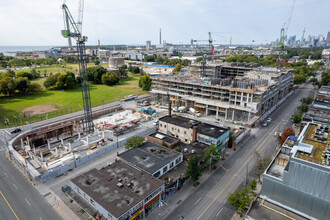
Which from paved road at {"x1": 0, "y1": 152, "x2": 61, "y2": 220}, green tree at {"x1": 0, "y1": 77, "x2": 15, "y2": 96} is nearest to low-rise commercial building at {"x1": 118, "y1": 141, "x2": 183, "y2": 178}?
paved road at {"x1": 0, "y1": 152, "x2": 61, "y2": 220}

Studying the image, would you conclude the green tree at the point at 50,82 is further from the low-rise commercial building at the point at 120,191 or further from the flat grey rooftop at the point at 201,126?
the low-rise commercial building at the point at 120,191

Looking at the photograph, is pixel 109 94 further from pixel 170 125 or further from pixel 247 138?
pixel 247 138

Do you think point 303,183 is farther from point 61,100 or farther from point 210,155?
point 61,100

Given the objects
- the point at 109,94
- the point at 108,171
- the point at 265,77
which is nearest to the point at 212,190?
the point at 108,171

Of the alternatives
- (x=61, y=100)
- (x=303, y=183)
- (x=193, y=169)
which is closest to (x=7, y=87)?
(x=61, y=100)

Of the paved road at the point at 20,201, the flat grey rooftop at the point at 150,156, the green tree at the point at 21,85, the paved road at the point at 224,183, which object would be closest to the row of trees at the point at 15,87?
the green tree at the point at 21,85
